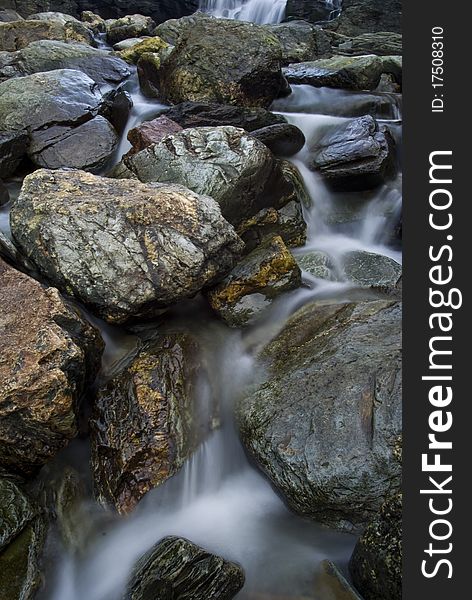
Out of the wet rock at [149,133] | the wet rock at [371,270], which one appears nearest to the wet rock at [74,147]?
the wet rock at [149,133]

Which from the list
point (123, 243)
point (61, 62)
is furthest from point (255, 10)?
point (123, 243)

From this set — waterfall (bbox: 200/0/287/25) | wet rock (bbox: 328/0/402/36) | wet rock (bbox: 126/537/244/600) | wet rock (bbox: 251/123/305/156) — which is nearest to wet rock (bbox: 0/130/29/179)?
wet rock (bbox: 251/123/305/156)

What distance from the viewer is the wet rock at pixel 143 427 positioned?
3998mm

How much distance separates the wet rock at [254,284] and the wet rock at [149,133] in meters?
2.71

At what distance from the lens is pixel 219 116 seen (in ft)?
26.5

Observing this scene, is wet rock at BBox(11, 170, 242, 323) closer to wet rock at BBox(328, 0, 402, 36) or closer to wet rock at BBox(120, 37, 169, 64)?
wet rock at BBox(120, 37, 169, 64)

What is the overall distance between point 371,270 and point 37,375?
420cm

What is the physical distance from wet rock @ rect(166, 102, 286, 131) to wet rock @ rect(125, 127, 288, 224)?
162 cm

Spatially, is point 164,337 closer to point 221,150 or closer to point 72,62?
point 221,150

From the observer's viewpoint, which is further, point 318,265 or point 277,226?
point 277,226

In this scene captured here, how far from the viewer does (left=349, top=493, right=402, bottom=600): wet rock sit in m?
2.83

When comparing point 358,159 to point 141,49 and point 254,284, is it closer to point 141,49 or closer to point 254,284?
point 254,284

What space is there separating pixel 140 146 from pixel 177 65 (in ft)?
10.9

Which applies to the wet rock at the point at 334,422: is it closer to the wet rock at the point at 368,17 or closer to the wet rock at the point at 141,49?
the wet rock at the point at 141,49
